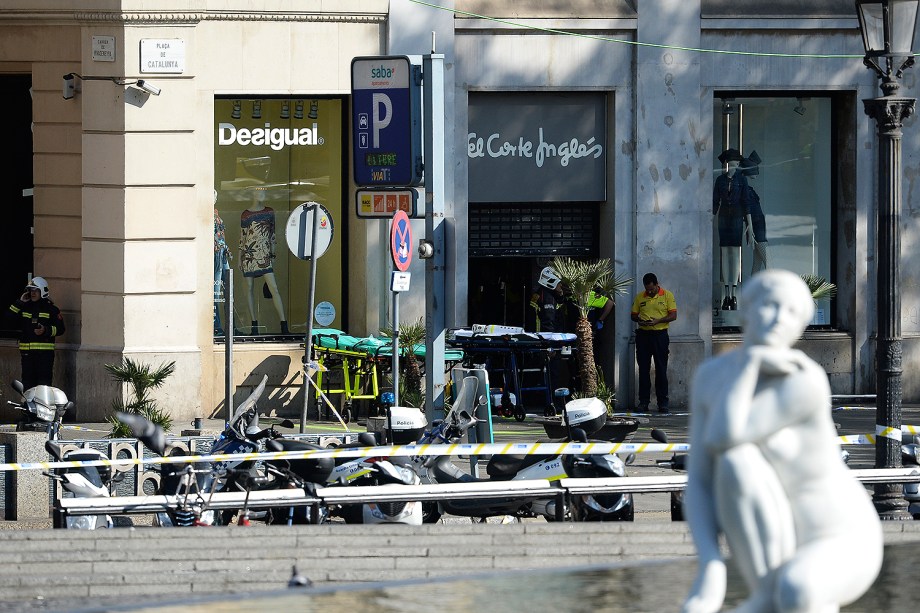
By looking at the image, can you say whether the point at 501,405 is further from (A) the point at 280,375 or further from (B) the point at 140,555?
(B) the point at 140,555

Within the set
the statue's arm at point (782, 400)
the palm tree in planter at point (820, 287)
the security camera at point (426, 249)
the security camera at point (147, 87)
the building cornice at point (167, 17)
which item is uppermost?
the building cornice at point (167, 17)

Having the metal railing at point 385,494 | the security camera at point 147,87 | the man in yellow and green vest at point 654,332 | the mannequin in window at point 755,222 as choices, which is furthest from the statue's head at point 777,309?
the mannequin in window at point 755,222

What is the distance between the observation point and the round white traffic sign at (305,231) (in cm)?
1431

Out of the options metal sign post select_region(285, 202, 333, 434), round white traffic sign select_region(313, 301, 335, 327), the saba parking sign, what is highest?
the saba parking sign

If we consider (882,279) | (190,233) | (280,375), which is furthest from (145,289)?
(882,279)

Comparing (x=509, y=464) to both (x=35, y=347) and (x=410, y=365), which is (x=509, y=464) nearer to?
(x=410, y=365)

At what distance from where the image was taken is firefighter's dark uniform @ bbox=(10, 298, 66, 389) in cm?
1705

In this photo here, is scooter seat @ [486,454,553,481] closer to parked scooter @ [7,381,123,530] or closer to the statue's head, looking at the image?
parked scooter @ [7,381,123,530]

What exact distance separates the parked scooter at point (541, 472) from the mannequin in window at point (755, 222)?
9.71 metres

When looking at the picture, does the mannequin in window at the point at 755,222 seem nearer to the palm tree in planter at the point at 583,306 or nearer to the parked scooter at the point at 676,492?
the palm tree in planter at the point at 583,306

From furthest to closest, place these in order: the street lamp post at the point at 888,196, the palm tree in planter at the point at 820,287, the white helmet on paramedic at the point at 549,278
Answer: the palm tree in planter at the point at 820,287 < the white helmet on paramedic at the point at 549,278 < the street lamp post at the point at 888,196

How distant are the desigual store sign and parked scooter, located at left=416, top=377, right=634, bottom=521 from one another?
843cm

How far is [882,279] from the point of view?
10.8 meters

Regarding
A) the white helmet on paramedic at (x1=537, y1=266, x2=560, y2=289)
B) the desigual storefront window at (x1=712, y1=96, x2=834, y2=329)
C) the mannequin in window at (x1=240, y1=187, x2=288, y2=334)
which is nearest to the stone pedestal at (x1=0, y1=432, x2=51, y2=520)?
the mannequin in window at (x1=240, y1=187, x2=288, y2=334)
